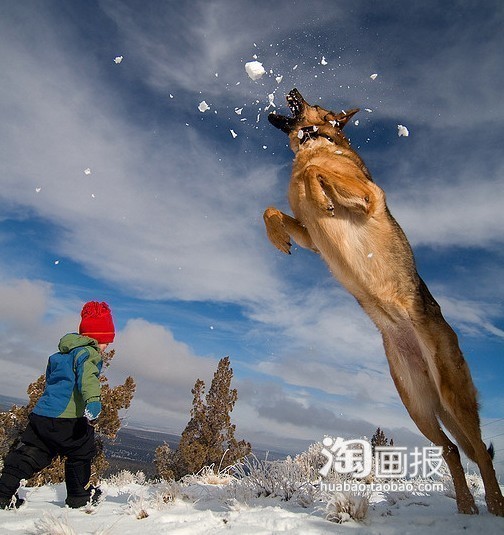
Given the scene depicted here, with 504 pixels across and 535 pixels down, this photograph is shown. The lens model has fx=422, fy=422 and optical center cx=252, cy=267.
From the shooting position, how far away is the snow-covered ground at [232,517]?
10.6ft

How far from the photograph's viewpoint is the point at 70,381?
4.65m

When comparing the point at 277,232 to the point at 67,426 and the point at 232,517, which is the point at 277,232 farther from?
the point at 67,426

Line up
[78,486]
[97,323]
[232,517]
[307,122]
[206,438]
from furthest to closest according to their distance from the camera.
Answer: [206,438] < [307,122] < [97,323] < [78,486] < [232,517]

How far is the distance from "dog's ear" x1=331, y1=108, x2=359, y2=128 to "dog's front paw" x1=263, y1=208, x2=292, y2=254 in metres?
1.75

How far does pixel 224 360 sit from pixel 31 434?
1817 centimetres

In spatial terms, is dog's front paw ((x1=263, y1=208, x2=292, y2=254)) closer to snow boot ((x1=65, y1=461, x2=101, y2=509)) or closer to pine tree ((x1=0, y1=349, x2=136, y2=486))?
snow boot ((x1=65, y1=461, x2=101, y2=509))

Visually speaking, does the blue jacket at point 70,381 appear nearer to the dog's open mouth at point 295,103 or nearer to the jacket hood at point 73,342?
the jacket hood at point 73,342

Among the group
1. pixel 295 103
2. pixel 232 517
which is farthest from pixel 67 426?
pixel 295 103

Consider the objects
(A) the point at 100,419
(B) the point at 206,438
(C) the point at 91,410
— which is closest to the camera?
(C) the point at 91,410

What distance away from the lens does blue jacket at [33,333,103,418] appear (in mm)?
4523

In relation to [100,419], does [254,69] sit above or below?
above

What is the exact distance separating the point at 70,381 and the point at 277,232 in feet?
9.30

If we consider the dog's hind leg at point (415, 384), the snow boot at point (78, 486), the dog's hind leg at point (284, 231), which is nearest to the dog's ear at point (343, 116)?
the dog's hind leg at point (284, 231)

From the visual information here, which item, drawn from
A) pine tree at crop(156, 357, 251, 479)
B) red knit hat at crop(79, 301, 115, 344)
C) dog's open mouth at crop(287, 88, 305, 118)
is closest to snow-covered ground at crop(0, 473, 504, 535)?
red knit hat at crop(79, 301, 115, 344)
